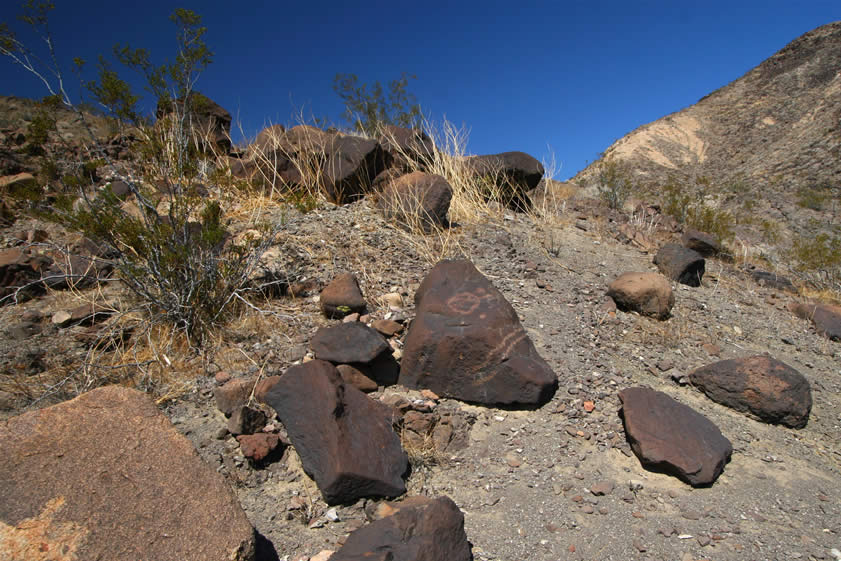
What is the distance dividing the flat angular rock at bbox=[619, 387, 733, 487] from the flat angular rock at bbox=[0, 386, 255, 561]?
6.60ft

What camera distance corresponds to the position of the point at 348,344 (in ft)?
9.93

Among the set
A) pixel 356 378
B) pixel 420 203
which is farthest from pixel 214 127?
pixel 356 378

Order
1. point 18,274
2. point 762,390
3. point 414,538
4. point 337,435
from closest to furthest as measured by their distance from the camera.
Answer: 1. point 414,538
2. point 337,435
3. point 762,390
4. point 18,274

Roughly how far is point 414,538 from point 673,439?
1611 mm

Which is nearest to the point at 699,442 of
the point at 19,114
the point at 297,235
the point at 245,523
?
the point at 245,523

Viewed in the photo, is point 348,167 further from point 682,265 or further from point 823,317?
point 823,317

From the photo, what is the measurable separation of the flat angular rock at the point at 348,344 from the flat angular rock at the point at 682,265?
3.49 metres

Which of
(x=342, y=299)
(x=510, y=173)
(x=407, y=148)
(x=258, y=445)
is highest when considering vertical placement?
(x=407, y=148)

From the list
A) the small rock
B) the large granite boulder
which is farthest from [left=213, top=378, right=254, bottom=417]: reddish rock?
the large granite boulder

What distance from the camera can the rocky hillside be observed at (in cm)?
1288

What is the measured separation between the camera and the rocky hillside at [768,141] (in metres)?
12.9

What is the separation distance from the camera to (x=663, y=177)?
15.6 m

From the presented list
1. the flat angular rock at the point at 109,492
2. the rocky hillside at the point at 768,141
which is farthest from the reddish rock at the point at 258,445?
the rocky hillside at the point at 768,141

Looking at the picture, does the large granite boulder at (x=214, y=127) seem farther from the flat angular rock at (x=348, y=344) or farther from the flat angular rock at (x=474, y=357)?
the flat angular rock at (x=474, y=357)
